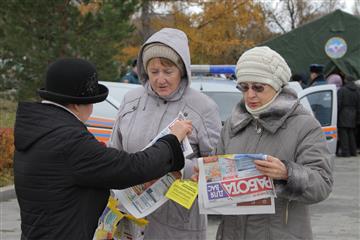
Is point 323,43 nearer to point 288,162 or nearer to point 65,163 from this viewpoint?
point 288,162

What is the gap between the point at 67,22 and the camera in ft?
47.0

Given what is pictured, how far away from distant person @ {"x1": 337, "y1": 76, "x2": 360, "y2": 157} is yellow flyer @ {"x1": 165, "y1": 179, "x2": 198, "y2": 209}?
471 inches

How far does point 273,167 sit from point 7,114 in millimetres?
14555

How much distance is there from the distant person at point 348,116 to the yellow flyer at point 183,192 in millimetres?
11962

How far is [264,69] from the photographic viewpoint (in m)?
2.94

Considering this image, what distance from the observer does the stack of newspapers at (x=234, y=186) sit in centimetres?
280

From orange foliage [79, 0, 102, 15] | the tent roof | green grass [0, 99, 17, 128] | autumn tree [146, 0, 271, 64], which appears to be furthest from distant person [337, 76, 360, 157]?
green grass [0, 99, 17, 128]

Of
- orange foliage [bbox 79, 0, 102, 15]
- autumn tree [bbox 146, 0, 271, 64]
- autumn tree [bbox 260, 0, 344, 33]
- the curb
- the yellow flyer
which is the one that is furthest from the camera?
autumn tree [bbox 260, 0, 344, 33]

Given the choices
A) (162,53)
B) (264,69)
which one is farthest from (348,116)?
(264,69)

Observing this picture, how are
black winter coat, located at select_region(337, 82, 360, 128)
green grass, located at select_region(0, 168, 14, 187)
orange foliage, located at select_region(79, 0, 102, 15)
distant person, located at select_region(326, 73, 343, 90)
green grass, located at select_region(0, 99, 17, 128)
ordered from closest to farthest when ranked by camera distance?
1. green grass, located at select_region(0, 168, 14, 187)
2. green grass, located at select_region(0, 99, 17, 128)
3. black winter coat, located at select_region(337, 82, 360, 128)
4. orange foliage, located at select_region(79, 0, 102, 15)
5. distant person, located at select_region(326, 73, 343, 90)

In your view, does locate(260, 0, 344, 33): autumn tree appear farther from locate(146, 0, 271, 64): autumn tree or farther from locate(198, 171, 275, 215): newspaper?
locate(198, 171, 275, 215): newspaper

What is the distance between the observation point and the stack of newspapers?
9.19ft

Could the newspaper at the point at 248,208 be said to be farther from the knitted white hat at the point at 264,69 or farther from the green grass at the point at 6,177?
the green grass at the point at 6,177

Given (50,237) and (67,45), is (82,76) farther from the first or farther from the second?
(67,45)
